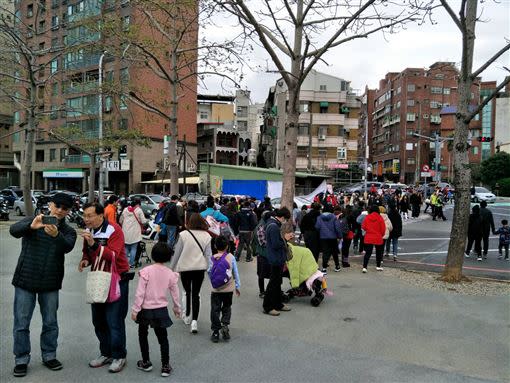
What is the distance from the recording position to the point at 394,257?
12.5 meters

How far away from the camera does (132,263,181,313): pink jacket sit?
4664 mm

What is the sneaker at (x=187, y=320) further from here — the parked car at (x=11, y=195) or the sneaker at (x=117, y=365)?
the parked car at (x=11, y=195)

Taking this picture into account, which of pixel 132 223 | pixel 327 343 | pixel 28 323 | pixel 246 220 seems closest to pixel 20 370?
pixel 28 323

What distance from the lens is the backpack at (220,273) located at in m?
5.77

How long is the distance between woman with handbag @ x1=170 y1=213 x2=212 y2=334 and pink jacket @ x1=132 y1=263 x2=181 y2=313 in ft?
4.00

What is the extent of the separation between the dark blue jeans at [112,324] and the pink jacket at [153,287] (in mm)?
201

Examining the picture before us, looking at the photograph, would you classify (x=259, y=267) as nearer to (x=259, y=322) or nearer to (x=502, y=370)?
(x=259, y=322)

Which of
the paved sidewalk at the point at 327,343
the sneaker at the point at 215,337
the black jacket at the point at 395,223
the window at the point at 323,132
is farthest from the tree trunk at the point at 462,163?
the window at the point at 323,132

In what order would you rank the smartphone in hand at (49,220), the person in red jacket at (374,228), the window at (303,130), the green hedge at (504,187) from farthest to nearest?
the window at (303,130) → the green hedge at (504,187) → the person in red jacket at (374,228) → the smartphone in hand at (49,220)

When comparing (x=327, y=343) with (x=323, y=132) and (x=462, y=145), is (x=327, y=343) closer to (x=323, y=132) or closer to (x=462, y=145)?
(x=462, y=145)

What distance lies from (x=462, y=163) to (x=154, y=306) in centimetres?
772

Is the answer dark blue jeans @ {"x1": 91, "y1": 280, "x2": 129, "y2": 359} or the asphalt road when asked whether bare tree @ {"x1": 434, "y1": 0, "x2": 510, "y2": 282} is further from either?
dark blue jeans @ {"x1": 91, "y1": 280, "x2": 129, "y2": 359}

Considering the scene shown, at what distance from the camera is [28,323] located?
179 inches

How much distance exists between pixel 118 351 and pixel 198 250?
181 cm
